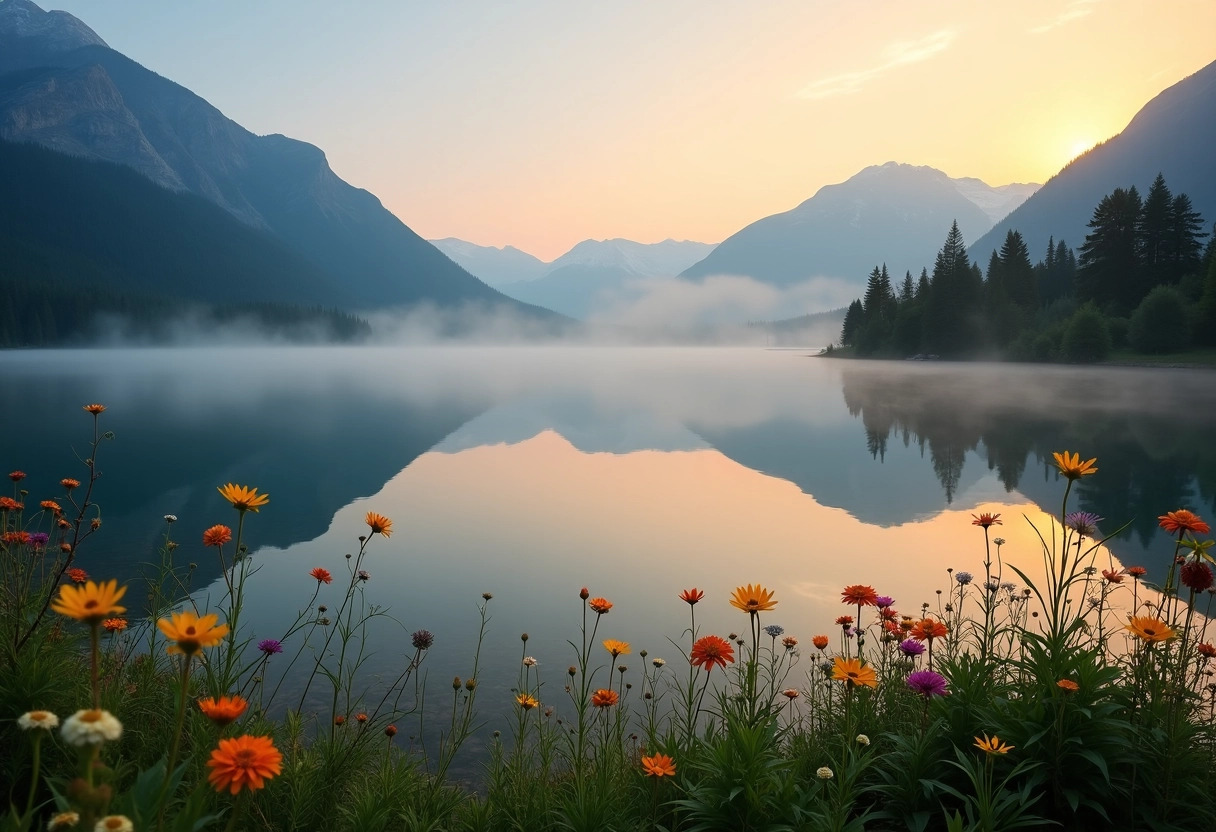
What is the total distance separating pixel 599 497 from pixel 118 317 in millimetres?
160948

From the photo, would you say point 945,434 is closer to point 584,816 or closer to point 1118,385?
point 584,816

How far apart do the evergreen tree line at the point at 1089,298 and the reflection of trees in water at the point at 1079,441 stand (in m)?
24.3

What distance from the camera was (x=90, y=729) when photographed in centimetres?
138

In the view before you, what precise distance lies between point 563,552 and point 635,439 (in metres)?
14.2

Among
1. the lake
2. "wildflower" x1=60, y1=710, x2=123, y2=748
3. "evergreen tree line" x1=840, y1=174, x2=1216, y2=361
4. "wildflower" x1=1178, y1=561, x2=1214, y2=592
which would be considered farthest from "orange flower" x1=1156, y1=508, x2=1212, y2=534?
"evergreen tree line" x1=840, y1=174, x2=1216, y2=361

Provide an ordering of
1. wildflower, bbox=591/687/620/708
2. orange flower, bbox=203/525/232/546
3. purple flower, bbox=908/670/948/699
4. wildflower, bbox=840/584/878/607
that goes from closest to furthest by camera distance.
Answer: purple flower, bbox=908/670/948/699 → wildflower, bbox=591/687/620/708 → orange flower, bbox=203/525/232/546 → wildflower, bbox=840/584/878/607

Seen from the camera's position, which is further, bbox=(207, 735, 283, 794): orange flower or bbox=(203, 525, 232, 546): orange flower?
bbox=(203, 525, 232, 546): orange flower

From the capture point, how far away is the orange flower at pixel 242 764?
173 cm

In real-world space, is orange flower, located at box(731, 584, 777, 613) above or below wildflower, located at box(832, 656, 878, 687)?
above

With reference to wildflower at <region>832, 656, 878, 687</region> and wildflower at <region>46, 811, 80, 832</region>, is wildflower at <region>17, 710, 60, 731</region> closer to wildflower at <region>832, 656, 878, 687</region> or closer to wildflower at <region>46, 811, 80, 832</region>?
wildflower at <region>46, 811, 80, 832</region>

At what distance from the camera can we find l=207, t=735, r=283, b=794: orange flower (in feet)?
5.69

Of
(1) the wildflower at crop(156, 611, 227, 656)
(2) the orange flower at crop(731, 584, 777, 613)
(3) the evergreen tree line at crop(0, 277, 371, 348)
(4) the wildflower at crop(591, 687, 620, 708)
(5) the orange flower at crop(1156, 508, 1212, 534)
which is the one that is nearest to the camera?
(1) the wildflower at crop(156, 611, 227, 656)

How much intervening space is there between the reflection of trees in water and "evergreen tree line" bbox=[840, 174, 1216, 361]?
24.3m

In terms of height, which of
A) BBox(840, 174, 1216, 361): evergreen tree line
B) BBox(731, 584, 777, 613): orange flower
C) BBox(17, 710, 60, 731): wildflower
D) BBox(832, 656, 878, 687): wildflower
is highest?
BBox(840, 174, 1216, 361): evergreen tree line
